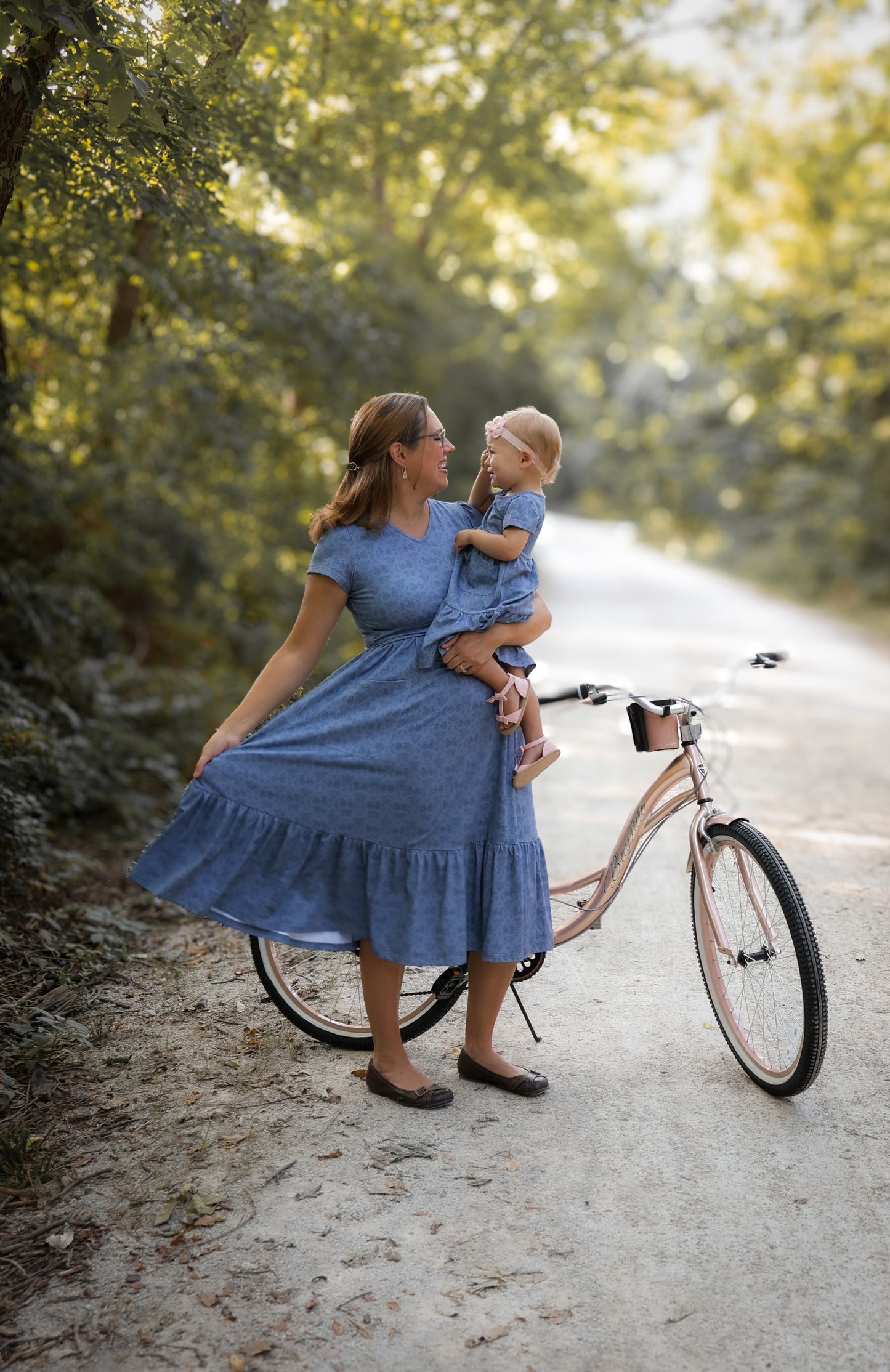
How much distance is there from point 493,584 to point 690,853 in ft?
3.64

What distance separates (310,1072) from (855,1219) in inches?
62.2

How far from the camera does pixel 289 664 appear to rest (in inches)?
121

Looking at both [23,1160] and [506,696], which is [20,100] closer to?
[506,696]

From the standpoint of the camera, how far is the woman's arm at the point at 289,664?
3.04 metres

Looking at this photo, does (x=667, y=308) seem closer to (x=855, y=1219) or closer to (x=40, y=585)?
(x=40, y=585)

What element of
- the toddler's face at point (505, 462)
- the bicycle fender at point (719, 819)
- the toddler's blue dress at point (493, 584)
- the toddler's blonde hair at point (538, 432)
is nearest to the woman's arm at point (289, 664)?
the toddler's blue dress at point (493, 584)

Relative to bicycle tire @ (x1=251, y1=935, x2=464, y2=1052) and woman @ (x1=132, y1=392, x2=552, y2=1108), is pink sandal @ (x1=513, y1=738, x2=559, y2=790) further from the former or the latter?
bicycle tire @ (x1=251, y1=935, x2=464, y2=1052)

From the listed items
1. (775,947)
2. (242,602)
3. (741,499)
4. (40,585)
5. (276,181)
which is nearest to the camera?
(775,947)

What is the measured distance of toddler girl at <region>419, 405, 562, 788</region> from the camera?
2.98 meters

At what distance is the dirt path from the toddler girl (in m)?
1.04

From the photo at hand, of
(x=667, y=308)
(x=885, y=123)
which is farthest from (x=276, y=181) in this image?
(x=667, y=308)

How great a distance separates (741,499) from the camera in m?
32.2

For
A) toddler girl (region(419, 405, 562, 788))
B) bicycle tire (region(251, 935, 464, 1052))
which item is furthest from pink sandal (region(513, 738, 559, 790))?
bicycle tire (region(251, 935, 464, 1052))

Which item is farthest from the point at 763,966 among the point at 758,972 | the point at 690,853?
the point at 690,853
